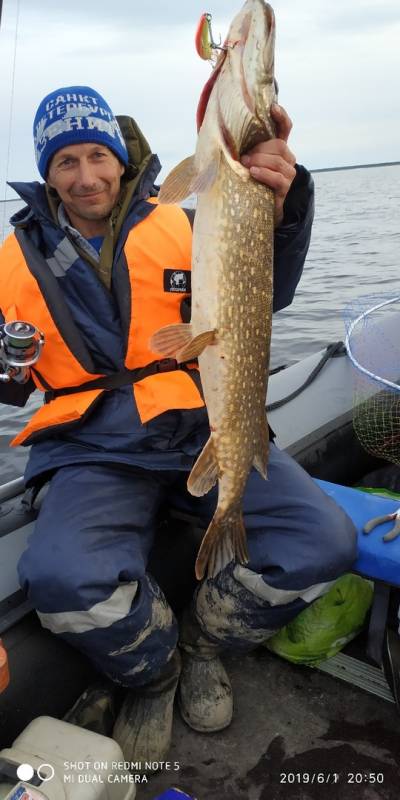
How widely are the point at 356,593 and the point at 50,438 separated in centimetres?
153

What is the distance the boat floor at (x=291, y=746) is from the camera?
95.0 inches

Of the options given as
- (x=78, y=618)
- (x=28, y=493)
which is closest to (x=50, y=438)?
(x=28, y=493)

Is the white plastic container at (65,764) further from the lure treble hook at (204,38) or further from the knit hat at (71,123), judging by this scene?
the knit hat at (71,123)

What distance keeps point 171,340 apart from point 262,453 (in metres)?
0.56

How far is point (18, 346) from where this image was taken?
2506mm

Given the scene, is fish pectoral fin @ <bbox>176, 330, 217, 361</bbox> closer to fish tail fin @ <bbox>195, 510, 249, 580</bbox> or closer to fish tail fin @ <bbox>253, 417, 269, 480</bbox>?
fish tail fin @ <bbox>253, 417, 269, 480</bbox>

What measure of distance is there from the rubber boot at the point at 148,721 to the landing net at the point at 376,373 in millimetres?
1740

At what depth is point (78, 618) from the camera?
7.45ft

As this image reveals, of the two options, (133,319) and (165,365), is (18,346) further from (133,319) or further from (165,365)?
(165,365)

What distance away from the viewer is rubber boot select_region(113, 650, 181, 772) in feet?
8.14

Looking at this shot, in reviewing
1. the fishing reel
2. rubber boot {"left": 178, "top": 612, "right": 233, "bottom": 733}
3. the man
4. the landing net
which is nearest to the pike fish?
the man

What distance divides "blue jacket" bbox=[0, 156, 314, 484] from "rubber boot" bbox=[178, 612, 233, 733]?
763 mm

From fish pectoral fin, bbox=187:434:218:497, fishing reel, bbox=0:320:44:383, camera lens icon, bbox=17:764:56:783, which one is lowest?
camera lens icon, bbox=17:764:56:783

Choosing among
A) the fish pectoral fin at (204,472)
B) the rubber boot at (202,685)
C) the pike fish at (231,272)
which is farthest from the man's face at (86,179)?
the rubber boot at (202,685)
